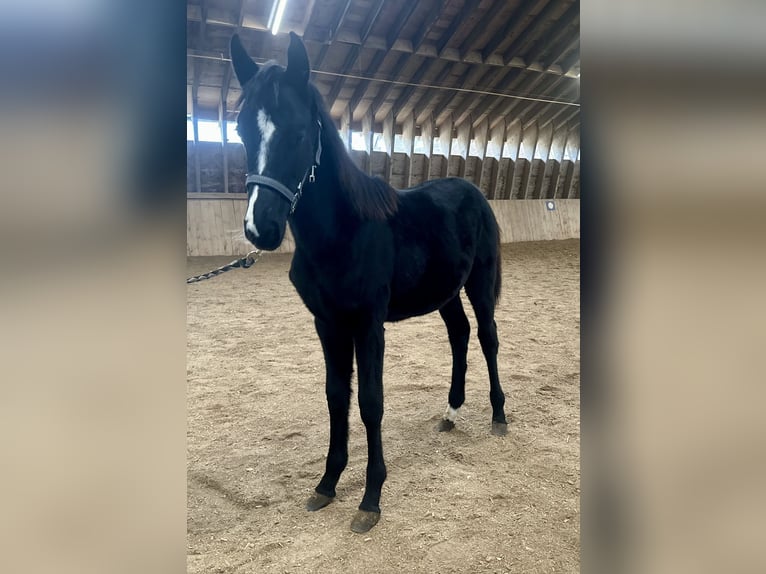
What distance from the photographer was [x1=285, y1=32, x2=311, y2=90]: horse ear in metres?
1.25

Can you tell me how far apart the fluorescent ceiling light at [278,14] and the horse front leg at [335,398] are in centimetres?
635

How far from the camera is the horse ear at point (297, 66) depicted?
4.11ft

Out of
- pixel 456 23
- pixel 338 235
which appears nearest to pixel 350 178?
pixel 338 235

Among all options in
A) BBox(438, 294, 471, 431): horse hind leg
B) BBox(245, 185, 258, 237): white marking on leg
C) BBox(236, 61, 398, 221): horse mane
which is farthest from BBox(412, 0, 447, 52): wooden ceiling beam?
BBox(245, 185, 258, 237): white marking on leg

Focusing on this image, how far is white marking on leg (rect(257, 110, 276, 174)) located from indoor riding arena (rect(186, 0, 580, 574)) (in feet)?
1.95

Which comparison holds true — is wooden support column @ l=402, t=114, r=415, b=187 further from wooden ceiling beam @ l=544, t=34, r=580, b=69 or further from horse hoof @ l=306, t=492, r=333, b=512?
horse hoof @ l=306, t=492, r=333, b=512

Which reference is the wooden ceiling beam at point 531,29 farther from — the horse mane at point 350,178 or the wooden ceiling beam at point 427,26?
the horse mane at point 350,178

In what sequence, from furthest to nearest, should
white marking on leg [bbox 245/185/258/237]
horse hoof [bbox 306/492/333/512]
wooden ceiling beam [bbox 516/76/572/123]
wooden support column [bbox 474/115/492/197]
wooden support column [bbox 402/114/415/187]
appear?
1. wooden support column [bbox 474/115/492/197]
2. wooden support column [bbox 402/114/415/187]
3. wooden ceiling beam [bbox 516/76/572/123]
4. horse hoof [bbox 306/492/333/512]
5. white marking on leg [bbox 245/185/258/237]

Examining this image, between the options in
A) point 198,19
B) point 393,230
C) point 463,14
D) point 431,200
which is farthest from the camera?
point 463,14
